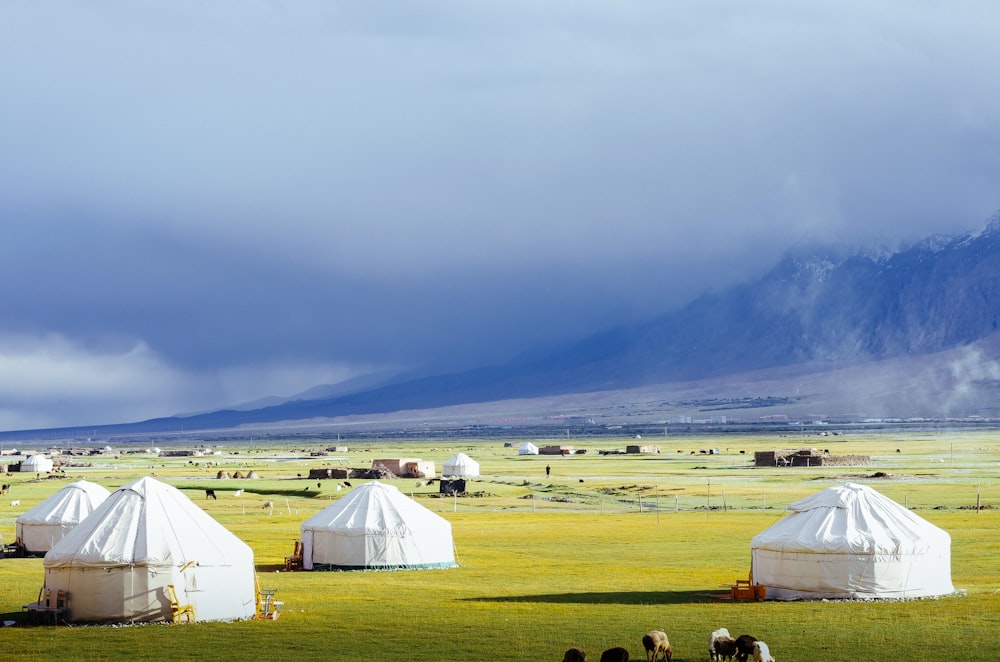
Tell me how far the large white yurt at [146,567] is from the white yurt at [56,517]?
16.2 metres

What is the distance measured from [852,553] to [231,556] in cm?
1409

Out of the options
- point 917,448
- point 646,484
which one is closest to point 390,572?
point 646,484

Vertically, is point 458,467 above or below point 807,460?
below

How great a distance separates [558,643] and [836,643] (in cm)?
520

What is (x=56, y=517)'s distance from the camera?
152 feet

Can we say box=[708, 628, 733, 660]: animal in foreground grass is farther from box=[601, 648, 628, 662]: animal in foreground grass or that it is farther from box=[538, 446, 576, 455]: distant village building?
box=[538, 446, 576, 455]: distant village building

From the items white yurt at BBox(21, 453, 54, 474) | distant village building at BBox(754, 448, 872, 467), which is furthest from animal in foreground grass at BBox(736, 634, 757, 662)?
white yurt at BBox(21, 453, 54, 474)

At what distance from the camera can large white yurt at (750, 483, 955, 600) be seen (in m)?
32.5

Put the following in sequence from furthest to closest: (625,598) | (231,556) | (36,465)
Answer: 1. (36,465)
2. (625,598)
3. (231,556)

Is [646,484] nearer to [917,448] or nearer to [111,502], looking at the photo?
[111,502]

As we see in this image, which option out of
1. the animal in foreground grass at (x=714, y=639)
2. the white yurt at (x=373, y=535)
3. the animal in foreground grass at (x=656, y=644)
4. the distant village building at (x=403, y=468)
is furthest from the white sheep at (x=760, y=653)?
the distant village building at (x=403, y=468)

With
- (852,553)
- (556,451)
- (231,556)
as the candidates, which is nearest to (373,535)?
(231,556)

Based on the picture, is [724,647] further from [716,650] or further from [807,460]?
[807,460]

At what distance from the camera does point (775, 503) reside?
231 ft
